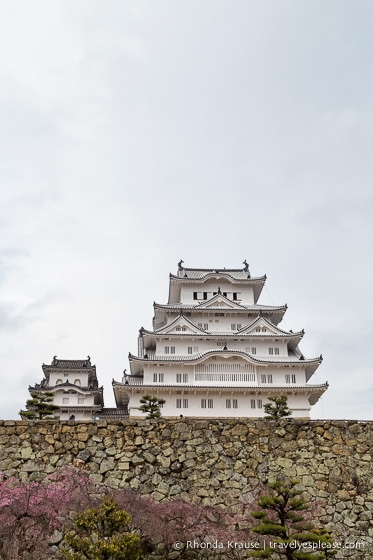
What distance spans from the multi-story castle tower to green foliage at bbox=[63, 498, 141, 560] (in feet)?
88.0

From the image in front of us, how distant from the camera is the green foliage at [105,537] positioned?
27.2 ft

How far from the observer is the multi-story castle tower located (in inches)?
1416

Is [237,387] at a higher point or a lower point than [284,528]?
higher

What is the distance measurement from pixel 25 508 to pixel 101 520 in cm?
158

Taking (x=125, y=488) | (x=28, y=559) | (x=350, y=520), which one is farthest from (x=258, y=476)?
(x=28, y=559)

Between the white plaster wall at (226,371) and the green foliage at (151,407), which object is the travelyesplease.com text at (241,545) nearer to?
the green foliage at (151,407)

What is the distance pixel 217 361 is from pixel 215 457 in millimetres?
25597

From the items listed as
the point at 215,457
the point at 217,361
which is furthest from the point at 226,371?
the point at 215,457

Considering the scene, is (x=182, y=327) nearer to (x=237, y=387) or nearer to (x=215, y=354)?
(x=215, y=354)

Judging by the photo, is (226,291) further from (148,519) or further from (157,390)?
(148,519)

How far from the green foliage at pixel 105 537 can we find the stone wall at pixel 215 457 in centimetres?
296

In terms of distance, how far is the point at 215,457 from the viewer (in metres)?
12.2

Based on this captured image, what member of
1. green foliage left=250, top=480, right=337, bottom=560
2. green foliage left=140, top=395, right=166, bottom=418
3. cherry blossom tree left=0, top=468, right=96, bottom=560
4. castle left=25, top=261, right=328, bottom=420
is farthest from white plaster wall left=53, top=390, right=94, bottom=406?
green foliage left=250, top=480, right=337, bottom=560

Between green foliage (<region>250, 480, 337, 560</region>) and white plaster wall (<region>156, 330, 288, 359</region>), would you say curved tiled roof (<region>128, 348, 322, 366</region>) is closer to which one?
white plaster wall (<region>156, 330, 288, 359</region>)
